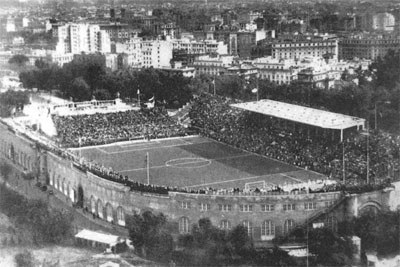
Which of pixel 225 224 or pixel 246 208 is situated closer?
pixel 246 208

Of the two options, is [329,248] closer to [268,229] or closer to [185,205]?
[268,229]

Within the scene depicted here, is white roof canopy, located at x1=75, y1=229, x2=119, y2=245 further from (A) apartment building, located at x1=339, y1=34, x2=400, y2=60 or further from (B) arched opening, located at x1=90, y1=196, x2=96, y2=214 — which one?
(A) apartment building, located at x1=339, y1=34, x2=400, y2=60

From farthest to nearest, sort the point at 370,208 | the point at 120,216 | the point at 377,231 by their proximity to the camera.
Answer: the point at 120,216 → the point at 370,208 → the point at 377,231

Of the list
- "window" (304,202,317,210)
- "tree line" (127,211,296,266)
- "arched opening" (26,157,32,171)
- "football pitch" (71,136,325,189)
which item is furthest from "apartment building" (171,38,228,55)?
"tree line" (127,211,296,266)

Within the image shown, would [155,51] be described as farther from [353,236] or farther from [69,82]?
[353,236]

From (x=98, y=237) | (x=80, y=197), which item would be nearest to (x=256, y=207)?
(x=98, y=237)

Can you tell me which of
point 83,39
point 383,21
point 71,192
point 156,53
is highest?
point 383,21
